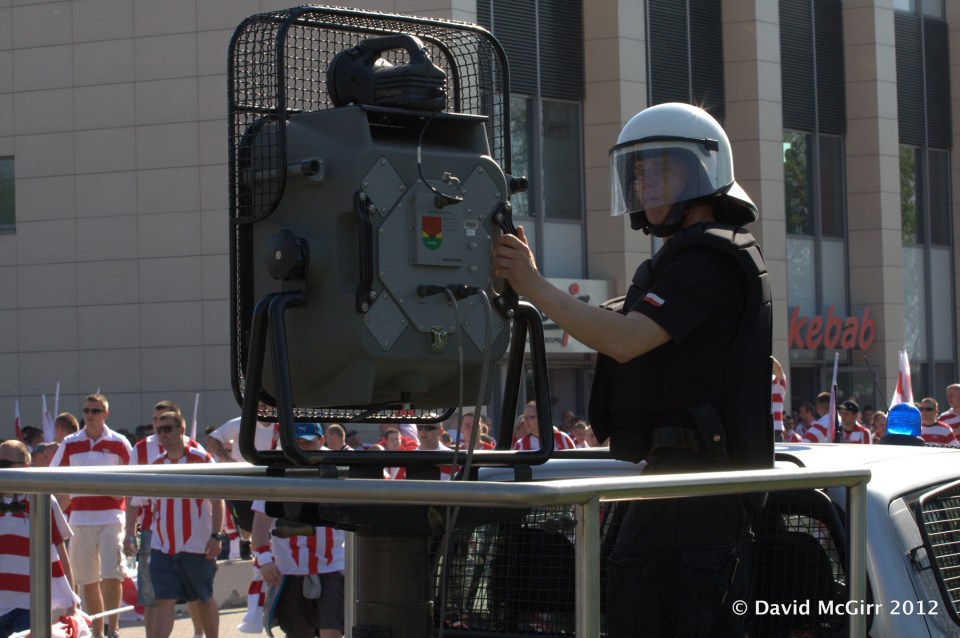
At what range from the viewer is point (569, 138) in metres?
25.8

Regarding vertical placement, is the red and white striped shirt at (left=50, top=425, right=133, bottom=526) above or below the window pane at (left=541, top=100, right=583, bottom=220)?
below

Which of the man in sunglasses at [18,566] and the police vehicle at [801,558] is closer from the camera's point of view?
the police vehicle at [801,558]

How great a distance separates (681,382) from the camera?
3.52 meters

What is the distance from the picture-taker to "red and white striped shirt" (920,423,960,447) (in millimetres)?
14938

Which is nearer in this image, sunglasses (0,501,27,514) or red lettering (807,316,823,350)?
sunglasses (0,501,27,514)

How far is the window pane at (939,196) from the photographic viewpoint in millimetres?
32469

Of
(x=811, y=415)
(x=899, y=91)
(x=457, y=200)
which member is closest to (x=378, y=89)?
(x=457, y=200)

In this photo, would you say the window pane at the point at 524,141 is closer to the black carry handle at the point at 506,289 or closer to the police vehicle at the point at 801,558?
the police vehicle at the point at 801,558

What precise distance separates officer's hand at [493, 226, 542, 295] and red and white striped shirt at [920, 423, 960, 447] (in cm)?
1221

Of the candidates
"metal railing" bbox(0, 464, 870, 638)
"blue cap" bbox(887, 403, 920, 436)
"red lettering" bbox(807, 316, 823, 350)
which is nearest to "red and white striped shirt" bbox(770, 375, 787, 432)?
"blue cap" bbox(887, 403, 920, 436)

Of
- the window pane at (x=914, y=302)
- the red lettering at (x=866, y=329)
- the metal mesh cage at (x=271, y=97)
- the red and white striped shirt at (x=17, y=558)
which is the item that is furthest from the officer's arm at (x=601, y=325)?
the window pane at (x=914, y=302)

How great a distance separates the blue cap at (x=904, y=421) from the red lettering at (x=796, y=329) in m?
21.2

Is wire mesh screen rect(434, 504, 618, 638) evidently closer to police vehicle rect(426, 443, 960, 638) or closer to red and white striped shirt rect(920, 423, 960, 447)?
police vehicle rect(426, 443, 960, 638)

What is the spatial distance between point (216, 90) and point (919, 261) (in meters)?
16.7
